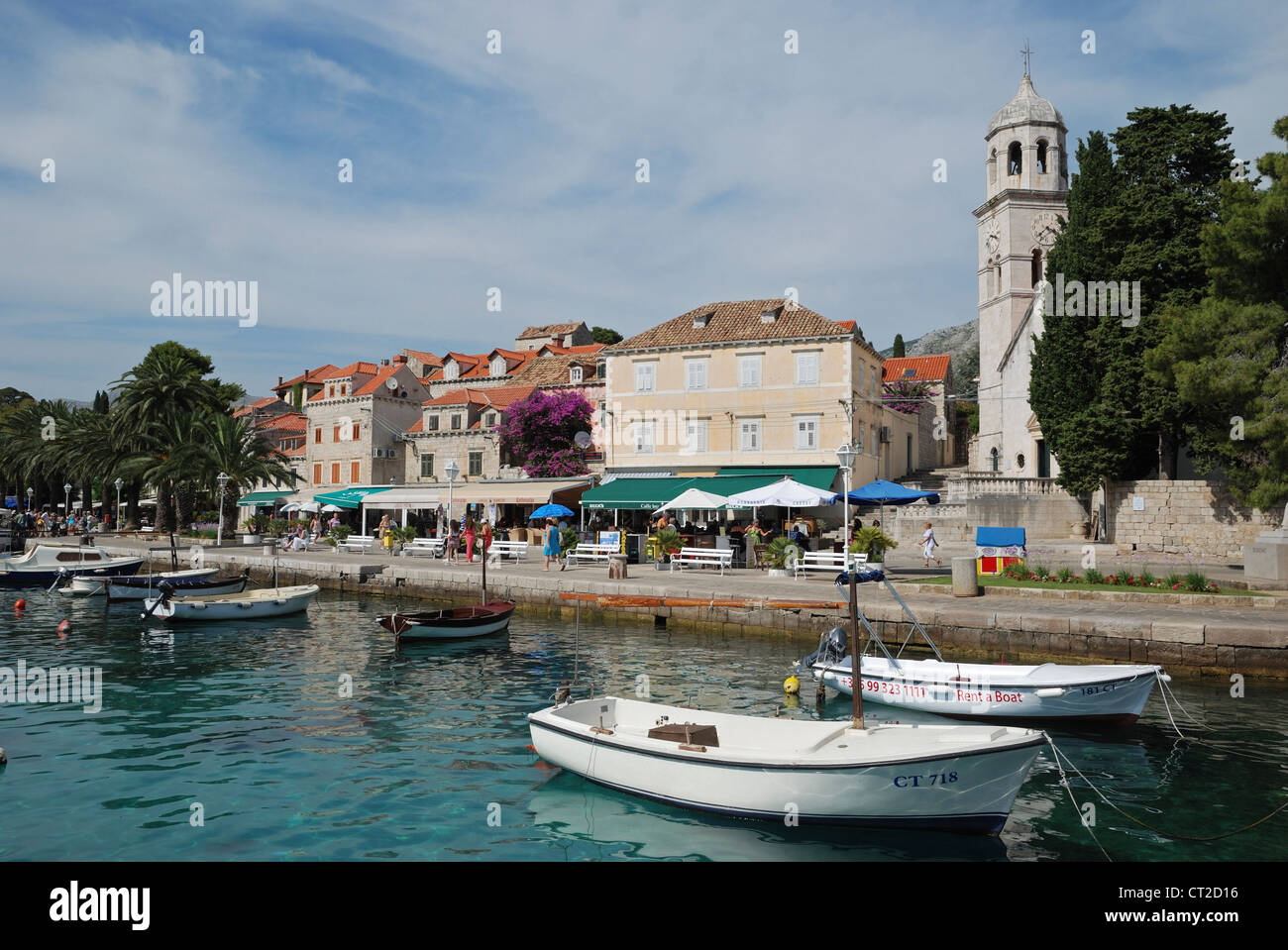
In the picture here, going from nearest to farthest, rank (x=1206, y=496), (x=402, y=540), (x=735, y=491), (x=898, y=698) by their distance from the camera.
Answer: (x=898, y=698) < (x=1206, y=496) < (x=735, y=491) < (x=402, y=540)

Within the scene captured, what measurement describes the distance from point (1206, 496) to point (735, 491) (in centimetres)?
1689

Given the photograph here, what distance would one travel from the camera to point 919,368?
203 ft

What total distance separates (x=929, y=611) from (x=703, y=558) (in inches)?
404

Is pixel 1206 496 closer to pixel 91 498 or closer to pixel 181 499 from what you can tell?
pixel 181 499

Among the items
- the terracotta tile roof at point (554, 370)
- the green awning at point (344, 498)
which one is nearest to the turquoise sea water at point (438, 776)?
the green awning at point (344, 498)

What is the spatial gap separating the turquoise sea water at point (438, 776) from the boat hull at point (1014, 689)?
0.46m

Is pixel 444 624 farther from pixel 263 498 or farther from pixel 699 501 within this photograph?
pixel 263 498

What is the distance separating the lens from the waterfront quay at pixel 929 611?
1580cm

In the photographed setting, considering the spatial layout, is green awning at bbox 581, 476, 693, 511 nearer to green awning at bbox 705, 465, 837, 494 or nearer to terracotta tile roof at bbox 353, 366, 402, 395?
green awning at bbox 705, 465, 837, 494

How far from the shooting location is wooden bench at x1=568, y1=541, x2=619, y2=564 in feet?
96.9

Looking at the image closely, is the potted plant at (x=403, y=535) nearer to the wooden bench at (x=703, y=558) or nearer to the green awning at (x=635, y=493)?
the green awning at (x=635, y=493)
